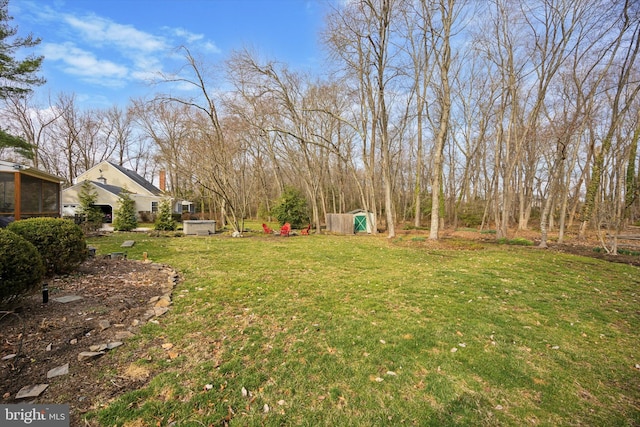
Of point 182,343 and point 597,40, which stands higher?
point 597,40

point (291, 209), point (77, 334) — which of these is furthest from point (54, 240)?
point (291, 209)

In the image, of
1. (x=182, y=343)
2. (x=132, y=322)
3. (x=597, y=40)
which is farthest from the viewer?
(x=597, y=40)

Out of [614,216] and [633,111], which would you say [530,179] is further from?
[614,216]

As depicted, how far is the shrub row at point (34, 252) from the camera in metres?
3.36

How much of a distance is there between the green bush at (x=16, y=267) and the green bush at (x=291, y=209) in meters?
15.2

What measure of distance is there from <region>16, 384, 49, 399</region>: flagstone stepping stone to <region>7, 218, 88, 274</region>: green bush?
11.8 feet

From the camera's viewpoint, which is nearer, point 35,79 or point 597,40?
point 597,40

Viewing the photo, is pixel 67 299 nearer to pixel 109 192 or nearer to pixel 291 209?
pixel 291 209

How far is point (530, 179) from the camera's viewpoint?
20.6 m

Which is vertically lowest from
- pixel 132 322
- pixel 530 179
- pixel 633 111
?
pixel 132 322

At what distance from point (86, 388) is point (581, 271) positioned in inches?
385

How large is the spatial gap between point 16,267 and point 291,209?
620 inches

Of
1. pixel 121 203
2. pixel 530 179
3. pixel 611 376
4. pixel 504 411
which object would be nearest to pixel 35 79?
pixel 121 203

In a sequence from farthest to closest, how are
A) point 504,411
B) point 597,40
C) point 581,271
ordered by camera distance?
point 597,40
point 581,271
point 504,411
